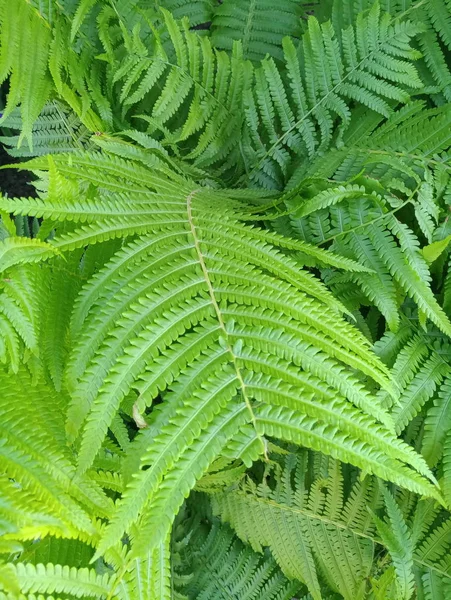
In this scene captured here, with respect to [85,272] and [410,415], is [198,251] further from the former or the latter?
[410,415]

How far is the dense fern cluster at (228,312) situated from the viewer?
1.81 feet

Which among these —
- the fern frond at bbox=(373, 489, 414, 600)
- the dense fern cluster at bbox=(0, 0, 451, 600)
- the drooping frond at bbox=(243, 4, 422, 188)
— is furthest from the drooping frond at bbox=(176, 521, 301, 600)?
the drooping frond at bbox=(243, 4, 422, 188)

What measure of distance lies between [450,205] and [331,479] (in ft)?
1.89

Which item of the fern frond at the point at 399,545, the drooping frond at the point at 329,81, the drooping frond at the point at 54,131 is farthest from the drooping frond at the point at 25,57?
the fern frond at the point at 399,545

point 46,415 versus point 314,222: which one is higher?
point 314,222

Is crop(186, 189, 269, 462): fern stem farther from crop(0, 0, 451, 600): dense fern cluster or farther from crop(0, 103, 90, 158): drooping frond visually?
crop(0, 103, 90, 158): drooping frond

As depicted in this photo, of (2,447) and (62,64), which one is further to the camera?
(62,64)

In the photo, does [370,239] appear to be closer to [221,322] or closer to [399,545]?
[221,322]

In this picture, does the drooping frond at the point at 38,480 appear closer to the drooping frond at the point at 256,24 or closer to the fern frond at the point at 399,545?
the fern frond at the point at 399,545

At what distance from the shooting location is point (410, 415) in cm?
86

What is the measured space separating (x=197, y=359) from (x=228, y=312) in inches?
2.6

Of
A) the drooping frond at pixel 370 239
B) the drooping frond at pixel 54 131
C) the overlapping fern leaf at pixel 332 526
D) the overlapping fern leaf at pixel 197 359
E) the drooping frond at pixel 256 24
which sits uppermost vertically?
the drooping frond at pixel 256 24

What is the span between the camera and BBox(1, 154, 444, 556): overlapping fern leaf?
52 centimetres

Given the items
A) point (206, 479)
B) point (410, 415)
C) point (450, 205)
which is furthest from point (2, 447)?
point (450, 205)
